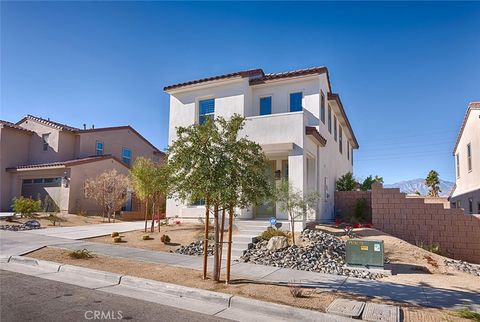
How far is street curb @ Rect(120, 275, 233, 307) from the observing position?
22.4 feet

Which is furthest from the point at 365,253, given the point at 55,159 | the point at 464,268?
the point at 55,159

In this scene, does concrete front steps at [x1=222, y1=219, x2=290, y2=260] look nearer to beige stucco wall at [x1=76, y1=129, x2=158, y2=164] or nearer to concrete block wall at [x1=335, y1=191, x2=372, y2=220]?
concrete block wall at [x1=335, y1=191, x2=372, y2=220]

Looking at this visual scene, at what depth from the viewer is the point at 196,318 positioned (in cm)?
584

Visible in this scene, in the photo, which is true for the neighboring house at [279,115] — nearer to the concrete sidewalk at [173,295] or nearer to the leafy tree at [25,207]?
the concrete sidewalk at [173,295]

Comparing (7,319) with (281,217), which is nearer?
(7,319)

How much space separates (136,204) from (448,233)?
915 inches

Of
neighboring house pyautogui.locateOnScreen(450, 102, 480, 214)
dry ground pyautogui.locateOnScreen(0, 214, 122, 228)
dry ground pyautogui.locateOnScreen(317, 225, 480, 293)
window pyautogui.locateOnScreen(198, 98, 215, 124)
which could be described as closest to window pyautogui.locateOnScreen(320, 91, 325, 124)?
window pyautogui.locateOnScreen(198, 98, 215, 124)

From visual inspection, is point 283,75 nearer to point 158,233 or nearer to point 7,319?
point 158,233

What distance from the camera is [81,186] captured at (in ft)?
83.1

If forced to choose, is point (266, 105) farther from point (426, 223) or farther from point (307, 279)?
point (307, 279)

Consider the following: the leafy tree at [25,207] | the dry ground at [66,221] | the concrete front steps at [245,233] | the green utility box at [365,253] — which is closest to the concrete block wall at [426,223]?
the concrete front steps at [245,233]

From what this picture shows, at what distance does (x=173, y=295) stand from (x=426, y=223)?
40.7 feet

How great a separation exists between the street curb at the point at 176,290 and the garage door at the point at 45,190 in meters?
19.6

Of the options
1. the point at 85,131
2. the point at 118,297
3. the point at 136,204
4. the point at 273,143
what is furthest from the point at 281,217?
the point at 85,131
